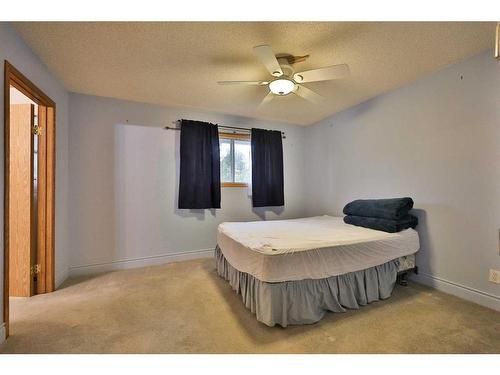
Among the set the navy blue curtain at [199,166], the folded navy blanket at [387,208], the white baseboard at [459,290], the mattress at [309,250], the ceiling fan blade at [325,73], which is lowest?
the white baseboard at [459,290]

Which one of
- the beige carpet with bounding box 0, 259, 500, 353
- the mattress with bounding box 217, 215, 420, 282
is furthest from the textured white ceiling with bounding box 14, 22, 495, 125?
the beige carpet with bounding box 0, 259, 500, 353

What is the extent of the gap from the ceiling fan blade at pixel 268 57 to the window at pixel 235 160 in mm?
1815

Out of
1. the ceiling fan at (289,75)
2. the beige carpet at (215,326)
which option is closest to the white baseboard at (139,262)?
the beige carpet at (215,326)

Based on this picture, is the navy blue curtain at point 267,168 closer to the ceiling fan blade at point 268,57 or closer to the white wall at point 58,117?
the ceiling fan blade at point 268,57

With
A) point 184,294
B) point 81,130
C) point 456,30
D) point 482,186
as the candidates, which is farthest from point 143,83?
point 482,186

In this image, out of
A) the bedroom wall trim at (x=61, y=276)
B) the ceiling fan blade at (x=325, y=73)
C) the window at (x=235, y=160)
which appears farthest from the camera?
the window at (x=235, y=160)

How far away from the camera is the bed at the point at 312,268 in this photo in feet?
5.18

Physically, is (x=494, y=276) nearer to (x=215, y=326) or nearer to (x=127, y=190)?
(x=215, y=326)

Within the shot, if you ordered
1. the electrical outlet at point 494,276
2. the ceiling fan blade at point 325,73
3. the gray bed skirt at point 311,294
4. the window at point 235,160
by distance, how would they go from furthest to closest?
the window at point 235,160
the electrical outlet at point 494,276
the ceiling fan blade at point 325,73
the gray bed skirt at point 311,294

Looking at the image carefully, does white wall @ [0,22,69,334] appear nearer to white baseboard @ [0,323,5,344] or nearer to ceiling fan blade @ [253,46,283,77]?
white baseboard @ [0,323,5,344]

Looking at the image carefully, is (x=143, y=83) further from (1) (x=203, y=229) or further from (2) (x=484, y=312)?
(2) (x=484, y=312)

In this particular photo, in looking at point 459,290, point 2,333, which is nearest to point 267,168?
point 459,290

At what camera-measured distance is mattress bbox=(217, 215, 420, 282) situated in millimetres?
1584

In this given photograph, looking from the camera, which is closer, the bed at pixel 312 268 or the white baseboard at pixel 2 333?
the white baseboard at pixel 2 333
